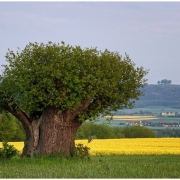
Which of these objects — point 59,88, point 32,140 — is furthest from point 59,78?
point 32,140

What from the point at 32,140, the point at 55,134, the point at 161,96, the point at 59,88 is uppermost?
the point at 161,96

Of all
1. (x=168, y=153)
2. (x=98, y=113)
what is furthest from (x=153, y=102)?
(x=98, y=113)

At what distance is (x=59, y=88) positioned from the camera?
2672 cm

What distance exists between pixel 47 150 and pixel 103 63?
5466mm

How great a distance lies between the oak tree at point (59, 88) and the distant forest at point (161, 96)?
147 metres

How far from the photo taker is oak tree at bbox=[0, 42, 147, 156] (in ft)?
85.8

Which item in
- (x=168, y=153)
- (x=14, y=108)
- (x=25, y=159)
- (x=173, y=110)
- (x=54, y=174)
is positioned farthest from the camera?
(x=173, y=110)

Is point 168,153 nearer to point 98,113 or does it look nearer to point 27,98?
point 98,113

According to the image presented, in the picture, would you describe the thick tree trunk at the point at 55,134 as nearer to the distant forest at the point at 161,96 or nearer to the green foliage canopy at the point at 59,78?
the green foliage canopy at the point at 59,78

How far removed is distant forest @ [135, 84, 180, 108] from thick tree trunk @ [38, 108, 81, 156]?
14768cm

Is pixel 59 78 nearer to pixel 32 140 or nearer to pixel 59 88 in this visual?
pixel 59 88

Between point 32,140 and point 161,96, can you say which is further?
point 161,96

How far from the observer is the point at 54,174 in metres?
16.9

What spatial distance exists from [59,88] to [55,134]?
2464mm
